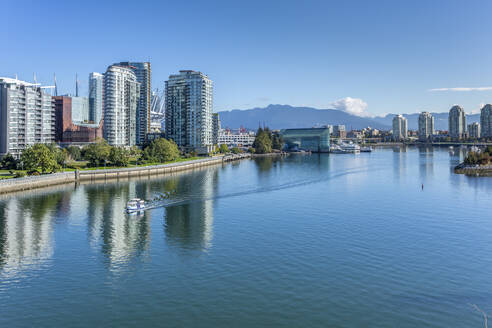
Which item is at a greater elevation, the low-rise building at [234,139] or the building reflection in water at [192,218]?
the low-rise building at [234,139]

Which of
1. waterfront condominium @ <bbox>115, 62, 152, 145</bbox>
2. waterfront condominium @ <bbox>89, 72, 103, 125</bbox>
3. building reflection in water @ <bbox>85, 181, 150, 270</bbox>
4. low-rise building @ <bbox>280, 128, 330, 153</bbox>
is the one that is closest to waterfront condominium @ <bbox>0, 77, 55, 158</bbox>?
building reflection in water @ <bbox>85, 181, 150, 270</bbox>

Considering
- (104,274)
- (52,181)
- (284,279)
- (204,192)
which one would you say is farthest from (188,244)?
(52,181)

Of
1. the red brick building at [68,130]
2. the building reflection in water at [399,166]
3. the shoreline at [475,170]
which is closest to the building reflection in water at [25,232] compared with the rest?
the building reflection in water at [399,166]

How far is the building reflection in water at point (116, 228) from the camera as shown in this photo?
2377 centimetres

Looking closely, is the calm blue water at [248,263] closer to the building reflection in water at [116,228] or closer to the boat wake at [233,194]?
the building reflection in water at [116,228]

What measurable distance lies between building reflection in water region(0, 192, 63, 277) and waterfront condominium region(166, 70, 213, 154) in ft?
213

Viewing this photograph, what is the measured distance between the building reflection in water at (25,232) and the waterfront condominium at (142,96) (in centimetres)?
7981

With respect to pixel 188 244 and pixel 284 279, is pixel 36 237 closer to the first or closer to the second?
pixel 188 244

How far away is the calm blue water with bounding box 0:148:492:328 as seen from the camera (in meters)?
16.2

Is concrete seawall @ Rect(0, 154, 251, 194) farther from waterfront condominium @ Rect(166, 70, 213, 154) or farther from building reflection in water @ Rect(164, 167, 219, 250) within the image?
waterfront condominium @ Rect(166, 70, 213, 154)

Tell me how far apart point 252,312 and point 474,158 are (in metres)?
66.5

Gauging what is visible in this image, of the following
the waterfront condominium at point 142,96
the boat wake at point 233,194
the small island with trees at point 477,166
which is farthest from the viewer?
the waterfront condominium at point 142,96

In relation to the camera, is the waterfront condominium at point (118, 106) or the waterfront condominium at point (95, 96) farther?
the waterfront condominium at point (95, 96)

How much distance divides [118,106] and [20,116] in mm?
32130
